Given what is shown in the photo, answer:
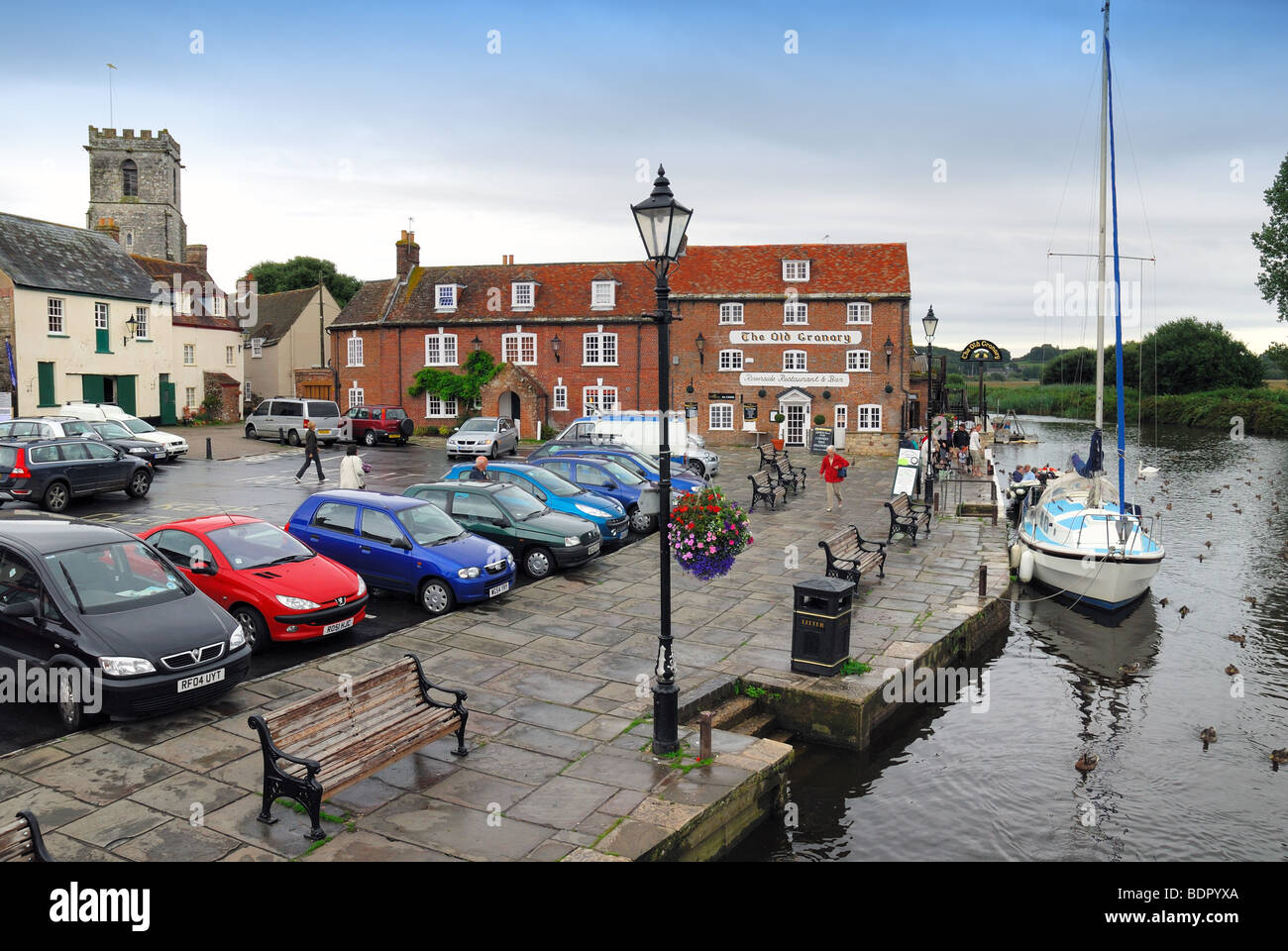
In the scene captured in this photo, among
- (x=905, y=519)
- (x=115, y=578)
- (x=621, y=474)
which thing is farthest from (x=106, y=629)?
(x=905, y=519)

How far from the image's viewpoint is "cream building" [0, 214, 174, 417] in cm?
3409

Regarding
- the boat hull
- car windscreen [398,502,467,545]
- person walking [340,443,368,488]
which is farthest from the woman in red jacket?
person walking [340,443,368,488]

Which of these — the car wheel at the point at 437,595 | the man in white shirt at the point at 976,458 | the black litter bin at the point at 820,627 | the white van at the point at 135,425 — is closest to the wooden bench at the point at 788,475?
the man in white shirt at the point at 976,458

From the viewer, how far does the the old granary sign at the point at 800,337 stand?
3934 cm

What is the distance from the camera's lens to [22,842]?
527 cm

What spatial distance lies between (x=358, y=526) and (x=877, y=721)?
8.16 meters

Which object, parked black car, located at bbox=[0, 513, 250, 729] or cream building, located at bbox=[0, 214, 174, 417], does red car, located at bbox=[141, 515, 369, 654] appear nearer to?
parked black car, located at bbox=[0, 513, 250, 729]

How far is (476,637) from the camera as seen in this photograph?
39.3 feet

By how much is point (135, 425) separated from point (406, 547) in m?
22.2

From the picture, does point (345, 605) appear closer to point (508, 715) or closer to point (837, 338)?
point (508, 715)

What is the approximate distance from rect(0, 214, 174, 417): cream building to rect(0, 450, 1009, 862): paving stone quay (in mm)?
30604
